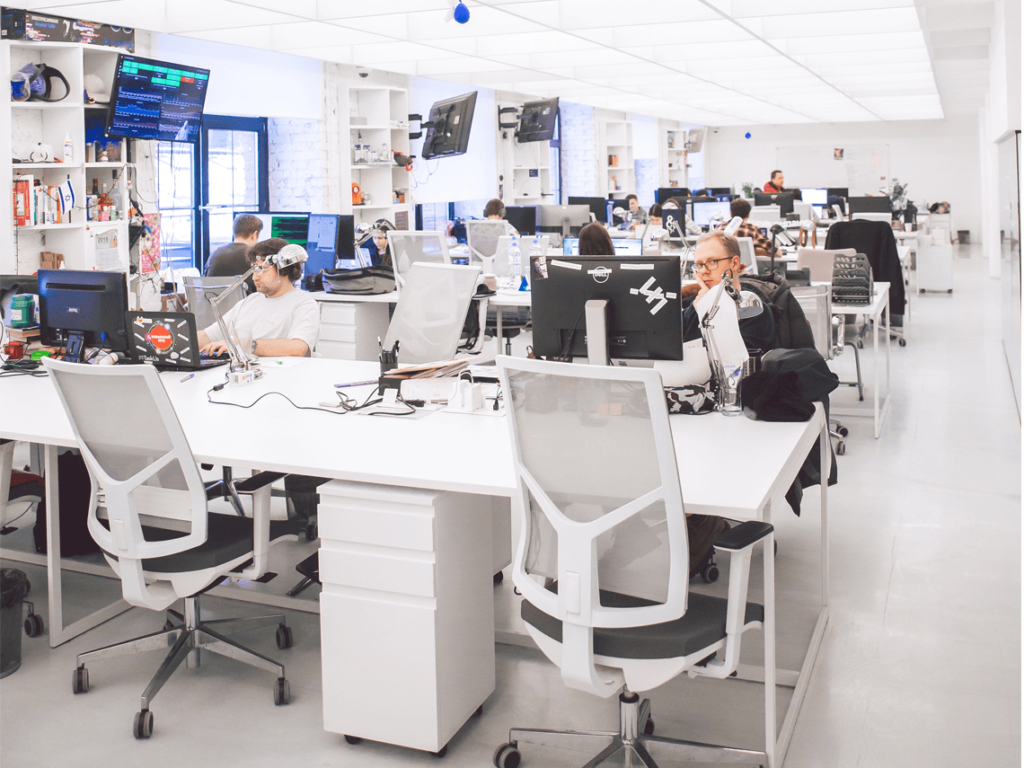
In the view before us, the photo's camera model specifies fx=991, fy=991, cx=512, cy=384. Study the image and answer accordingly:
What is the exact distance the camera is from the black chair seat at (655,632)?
79.7 inches

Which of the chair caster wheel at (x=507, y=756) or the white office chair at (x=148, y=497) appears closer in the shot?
the chair caster wheel at (x=507, y=756)

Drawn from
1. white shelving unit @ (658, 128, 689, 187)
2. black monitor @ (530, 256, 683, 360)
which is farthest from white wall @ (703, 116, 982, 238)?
black monitor @ (530, 256, 683, 360)

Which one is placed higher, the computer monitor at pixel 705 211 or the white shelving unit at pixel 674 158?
the white shelving unit at pixel 674 158

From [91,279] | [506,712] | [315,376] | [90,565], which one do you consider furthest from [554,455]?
[91,279]

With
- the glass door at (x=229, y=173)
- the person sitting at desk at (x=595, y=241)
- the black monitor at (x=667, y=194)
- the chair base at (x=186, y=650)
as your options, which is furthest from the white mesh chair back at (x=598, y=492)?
the black monitor at (x=667, y=194)

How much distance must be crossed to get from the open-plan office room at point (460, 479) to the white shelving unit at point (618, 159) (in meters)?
7.96

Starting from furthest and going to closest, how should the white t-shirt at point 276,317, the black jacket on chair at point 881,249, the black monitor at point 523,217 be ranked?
the black monitor at point 523,217
the black jacket on chair at point 881,249
the white t-shirt at point 276,317

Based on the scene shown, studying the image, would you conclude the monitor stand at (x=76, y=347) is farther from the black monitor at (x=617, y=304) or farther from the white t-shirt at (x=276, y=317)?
the black monitor at (x=617, y=304)

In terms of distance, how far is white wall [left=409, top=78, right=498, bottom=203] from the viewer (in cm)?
1097

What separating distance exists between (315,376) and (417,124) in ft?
24.4

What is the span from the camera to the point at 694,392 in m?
3.12

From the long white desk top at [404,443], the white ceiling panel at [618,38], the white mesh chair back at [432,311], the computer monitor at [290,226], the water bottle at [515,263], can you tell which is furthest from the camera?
the water bottle at [515,263]

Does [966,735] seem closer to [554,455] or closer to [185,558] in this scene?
[554,455]

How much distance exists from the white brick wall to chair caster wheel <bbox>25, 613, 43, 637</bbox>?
6356 mm
